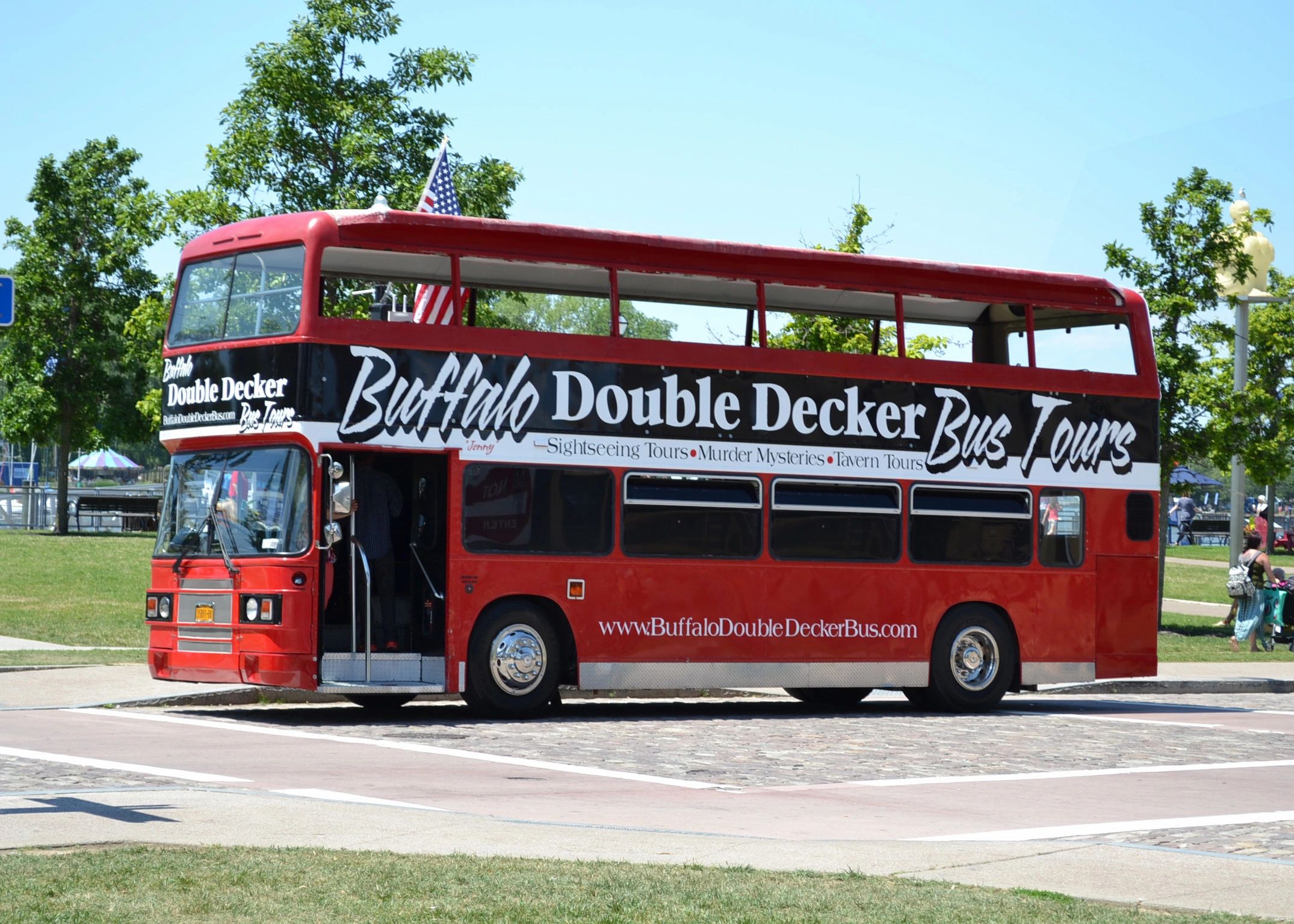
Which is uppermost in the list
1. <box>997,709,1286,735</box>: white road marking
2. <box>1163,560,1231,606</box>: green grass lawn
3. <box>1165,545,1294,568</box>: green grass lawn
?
<box>1165,545,1294,568</box>: green grass lawn

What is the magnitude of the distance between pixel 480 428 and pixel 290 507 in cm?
185

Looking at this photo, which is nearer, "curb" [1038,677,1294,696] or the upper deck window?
the upper deck window

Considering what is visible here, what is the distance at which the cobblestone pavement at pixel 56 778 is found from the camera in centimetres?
1020

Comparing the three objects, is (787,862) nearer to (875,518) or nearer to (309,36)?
(875,518)

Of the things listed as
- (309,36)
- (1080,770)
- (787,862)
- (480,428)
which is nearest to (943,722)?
(1080,770)

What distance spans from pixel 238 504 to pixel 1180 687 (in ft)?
41.9

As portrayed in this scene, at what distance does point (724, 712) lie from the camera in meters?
17.8

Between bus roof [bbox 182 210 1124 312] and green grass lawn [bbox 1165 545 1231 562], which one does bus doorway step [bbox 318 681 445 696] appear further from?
green grass lawn [bbox 1165 545 1231 562]

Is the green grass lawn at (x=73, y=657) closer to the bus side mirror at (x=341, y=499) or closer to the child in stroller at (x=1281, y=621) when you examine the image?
the bus side mirror at (x=341, y=499)

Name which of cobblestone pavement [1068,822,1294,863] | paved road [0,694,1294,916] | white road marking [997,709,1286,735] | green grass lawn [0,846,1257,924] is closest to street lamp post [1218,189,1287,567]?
white road marking [997,709,1286,735]

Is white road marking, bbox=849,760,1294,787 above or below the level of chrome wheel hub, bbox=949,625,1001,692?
below

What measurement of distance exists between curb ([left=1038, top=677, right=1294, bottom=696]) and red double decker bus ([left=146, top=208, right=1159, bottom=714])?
365cm

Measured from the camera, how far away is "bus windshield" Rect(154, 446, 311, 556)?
14.9 meters

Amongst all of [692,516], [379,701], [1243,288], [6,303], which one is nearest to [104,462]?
[1243,288]
